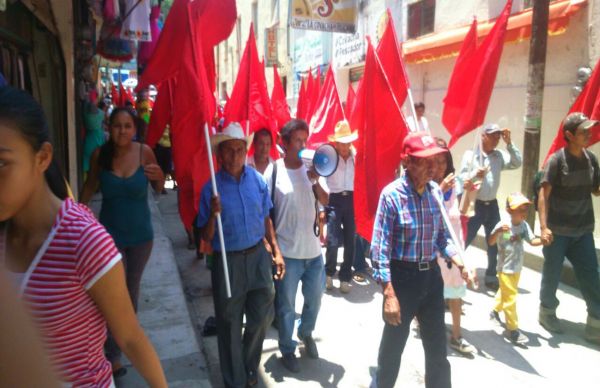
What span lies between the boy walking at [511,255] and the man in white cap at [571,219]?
18 cm

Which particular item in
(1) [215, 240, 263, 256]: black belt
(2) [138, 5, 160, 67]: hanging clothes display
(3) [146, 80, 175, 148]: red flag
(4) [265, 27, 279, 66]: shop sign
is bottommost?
(1) [215, 240, 263, 256]: black belt

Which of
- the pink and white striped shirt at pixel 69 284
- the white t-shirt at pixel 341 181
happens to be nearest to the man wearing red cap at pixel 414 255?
the pink and white striped shirt at pixel 69 284

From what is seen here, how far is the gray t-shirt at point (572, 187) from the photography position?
4.20 m

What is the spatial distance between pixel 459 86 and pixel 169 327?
3.41 m

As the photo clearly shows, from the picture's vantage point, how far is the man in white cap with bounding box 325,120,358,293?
17.8 ft

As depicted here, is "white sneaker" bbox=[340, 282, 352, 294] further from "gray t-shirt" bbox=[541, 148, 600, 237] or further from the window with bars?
the window with bars

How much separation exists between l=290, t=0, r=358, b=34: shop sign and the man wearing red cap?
31.2 feet

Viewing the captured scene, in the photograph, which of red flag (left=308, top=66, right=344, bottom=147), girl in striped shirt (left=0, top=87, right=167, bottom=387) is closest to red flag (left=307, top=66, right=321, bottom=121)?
red flag (left=308, top=66, right=344, bottom=147)

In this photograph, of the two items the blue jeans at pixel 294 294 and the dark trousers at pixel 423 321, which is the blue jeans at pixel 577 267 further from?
the blue jeans at pixel 294 294

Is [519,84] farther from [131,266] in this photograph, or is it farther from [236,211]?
[131,266]

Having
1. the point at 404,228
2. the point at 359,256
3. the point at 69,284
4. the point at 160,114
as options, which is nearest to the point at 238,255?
the point at 404,228

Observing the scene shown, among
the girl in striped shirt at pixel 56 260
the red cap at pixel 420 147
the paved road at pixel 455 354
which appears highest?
the red cap at pixel 420 147

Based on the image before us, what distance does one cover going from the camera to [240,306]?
312cm

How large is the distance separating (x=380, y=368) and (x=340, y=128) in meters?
3.17
